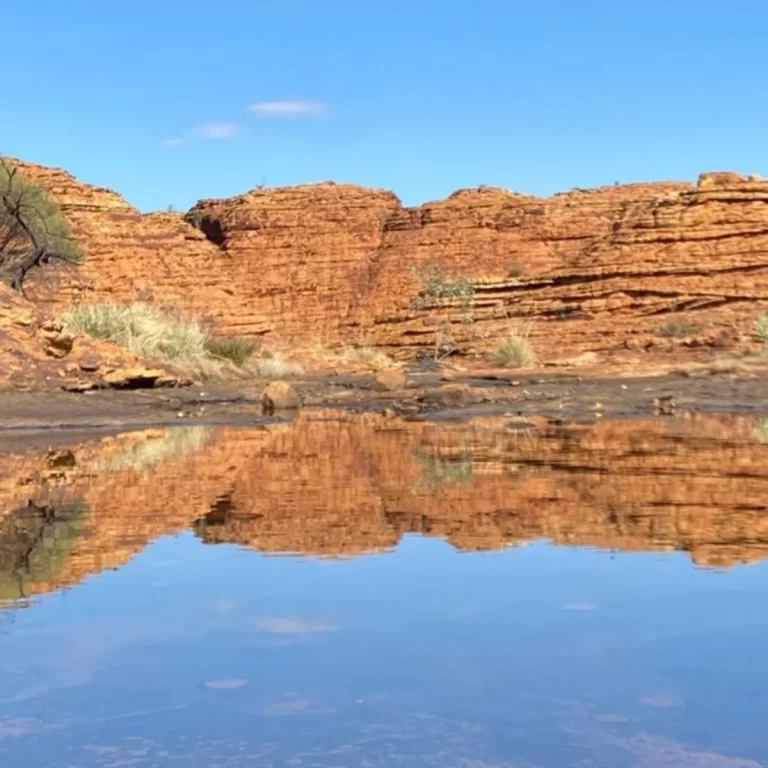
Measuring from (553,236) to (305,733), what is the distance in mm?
50145

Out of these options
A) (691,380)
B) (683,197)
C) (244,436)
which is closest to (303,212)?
(683,197)

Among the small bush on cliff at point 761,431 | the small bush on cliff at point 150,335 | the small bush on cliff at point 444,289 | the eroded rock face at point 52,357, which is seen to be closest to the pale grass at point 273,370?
the small bush on cliff at point 150,335

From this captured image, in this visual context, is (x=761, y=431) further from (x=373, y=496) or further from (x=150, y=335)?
(x=150, y=335)

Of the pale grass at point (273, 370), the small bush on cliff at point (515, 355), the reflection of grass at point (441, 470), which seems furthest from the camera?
the small bush on cliff at point (515, 355)

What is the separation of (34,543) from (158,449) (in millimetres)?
5897

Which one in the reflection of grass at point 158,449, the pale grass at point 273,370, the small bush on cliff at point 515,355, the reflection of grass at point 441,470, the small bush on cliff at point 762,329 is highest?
the small bush on cliff at point 762,329

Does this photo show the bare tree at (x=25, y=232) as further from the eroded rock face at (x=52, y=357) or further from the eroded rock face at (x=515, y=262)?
the eroded rock face at (x=515, y=262)

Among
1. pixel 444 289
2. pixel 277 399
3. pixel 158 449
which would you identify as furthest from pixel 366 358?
pixel 158 449

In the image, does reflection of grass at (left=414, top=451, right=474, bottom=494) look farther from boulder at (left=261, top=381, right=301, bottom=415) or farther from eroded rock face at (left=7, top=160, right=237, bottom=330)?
eroded rock face at (left=7, top=160, right=237, bottom=330)

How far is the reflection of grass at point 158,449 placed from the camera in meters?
10.8

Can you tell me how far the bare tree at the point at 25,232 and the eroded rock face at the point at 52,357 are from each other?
8.19 metres

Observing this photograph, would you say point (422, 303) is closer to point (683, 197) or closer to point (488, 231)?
point (488, 231)

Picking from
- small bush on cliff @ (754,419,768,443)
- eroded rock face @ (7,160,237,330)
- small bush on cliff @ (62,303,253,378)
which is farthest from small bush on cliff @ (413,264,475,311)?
small bush on cliff @ (754,419,768,443)

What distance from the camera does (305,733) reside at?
11.4 feet
